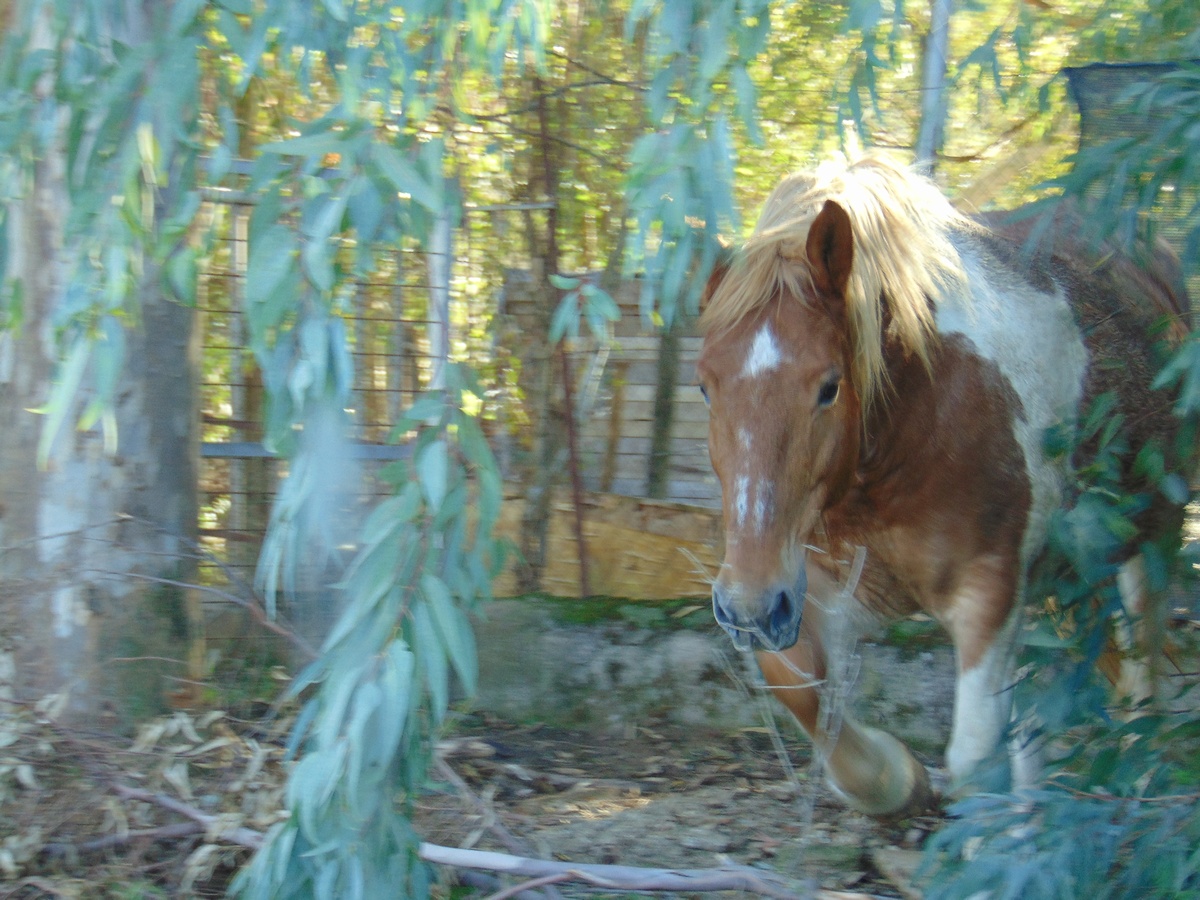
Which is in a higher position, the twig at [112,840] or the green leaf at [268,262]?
the green leaf at [268,262]

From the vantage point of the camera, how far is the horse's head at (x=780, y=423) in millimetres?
2740

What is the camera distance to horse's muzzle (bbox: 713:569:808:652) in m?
2.71

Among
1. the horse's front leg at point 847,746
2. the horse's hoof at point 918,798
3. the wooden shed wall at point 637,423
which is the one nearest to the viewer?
the horse's front leg at point 847,746

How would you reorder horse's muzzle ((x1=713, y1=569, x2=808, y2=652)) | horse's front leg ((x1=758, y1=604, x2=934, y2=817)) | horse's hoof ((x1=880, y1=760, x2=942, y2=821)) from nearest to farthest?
horse's muzzle ((x1=713, y1=569, x2=808, y2=652)) < horse's front leg ((x1=758, y1=604, x2=934, y2=817)) < horse's hoof ((x1=880, y1=760, x2=942, y2=821))

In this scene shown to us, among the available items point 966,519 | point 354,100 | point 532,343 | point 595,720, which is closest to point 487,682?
point 595,720

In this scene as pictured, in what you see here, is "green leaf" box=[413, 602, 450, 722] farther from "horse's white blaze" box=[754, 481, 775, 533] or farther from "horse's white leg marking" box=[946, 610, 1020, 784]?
"horse's white leg marking" box=[946, 610, 1020, 784]

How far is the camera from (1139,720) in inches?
107

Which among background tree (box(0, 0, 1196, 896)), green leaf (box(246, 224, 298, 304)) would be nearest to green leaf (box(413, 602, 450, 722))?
background tree (box(0, 0, 1196, 896))

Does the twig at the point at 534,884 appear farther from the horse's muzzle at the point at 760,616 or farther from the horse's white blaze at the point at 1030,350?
the horse's white blaze at the point at 1030,350

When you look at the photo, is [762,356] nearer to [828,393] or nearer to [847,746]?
[828,393]

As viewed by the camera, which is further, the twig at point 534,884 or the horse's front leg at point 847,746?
the horse's front leg at point 847,746

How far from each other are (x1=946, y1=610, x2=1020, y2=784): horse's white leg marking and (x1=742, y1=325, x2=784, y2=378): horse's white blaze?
1087 millimetres

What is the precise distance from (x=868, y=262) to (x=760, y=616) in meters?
1.05

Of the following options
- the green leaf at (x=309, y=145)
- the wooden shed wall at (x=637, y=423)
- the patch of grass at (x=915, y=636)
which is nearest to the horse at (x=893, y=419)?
the patch of grass at (x=915, y=636)
